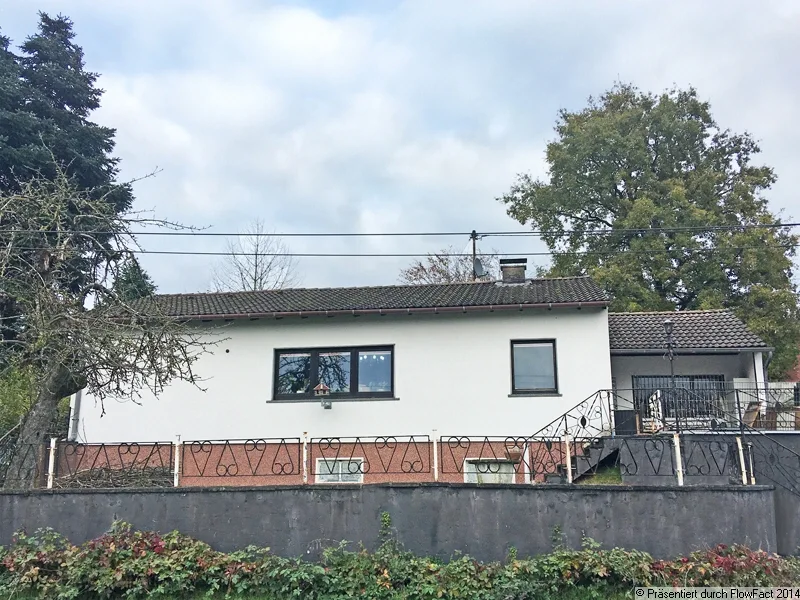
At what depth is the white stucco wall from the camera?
13.0m

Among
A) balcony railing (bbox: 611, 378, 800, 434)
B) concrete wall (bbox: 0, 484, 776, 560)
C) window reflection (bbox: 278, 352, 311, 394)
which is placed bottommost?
concrete wall (bbox: 0, 484, 776, 560)

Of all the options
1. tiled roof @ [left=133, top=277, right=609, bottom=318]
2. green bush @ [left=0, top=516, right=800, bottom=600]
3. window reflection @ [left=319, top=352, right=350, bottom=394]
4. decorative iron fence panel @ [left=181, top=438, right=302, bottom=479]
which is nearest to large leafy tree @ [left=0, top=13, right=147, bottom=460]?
tiled roof @ [left=133, top=277, right=609, bottom=318]

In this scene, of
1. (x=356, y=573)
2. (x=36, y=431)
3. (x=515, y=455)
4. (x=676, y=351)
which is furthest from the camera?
(x=676, y=351)

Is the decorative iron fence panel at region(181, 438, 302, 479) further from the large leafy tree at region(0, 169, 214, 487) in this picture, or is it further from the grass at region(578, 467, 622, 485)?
the grass at region(578, 467, 622, 485)

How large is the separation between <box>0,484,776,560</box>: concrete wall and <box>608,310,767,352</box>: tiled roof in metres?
6.63

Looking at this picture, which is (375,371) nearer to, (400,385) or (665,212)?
(400,385)

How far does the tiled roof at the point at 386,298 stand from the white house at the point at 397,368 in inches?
3.0

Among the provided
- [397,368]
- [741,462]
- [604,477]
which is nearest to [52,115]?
[397,368]

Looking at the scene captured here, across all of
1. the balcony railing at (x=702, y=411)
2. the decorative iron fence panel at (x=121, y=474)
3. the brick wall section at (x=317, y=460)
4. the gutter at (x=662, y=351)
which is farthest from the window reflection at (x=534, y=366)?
the decorative iron fence panel at (x=121, y=474)

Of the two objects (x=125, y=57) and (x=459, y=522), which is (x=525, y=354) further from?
(x=125, y=57)

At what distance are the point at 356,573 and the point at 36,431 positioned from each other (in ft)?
18.2

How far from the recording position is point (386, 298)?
584 inches

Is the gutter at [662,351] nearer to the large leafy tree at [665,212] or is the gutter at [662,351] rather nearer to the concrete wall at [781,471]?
the concrete wall at [781,471]

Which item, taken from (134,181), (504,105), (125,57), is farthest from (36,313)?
(504,105)
